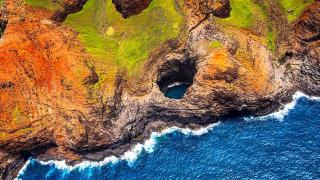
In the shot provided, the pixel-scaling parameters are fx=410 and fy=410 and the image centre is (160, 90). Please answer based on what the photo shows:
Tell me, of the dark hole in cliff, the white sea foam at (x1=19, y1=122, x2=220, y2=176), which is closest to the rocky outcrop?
the dark hole in cliff

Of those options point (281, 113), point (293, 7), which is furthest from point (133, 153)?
point (293, 7)

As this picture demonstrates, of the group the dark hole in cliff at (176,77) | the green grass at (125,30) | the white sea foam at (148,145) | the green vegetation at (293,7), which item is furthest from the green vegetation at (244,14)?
the white sea foam at (148,145)

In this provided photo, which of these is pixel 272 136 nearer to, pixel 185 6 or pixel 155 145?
pixel 155 145

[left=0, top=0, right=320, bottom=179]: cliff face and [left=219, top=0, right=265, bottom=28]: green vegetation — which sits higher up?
[left=219, top=0, right=265, bottom=28]: green vegetation

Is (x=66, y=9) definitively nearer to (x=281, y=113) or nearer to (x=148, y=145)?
(x=148, y=145)

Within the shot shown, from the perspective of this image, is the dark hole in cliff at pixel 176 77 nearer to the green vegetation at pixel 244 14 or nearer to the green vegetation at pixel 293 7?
the green vegetation at pixel 244 14

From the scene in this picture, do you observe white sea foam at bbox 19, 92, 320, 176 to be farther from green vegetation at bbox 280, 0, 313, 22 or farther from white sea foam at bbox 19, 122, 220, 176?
green vegetation at bbox 280, 0, 313, 22
